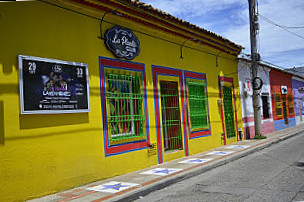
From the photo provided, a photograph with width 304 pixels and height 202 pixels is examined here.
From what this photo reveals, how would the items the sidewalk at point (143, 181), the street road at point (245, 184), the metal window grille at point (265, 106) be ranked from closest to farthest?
the street road at point (245, 184), the sidewalk at point (143, 181), the metal window grille at point (265, 106)

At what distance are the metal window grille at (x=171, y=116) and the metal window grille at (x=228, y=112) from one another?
346cm

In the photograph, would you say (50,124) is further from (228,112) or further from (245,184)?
(228,112)

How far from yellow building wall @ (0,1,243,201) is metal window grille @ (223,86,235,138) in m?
5.41

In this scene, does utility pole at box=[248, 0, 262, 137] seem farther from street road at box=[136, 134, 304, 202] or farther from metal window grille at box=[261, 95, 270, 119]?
street road at box=[136, 134, 304, 202]

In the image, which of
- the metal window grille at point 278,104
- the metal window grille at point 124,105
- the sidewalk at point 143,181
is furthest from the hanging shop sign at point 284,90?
the metal window grille at point 124,105

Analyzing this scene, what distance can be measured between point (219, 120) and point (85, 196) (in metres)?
7.26

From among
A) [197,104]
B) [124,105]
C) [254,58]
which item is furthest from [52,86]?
[254,58]

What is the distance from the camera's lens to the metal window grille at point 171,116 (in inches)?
355

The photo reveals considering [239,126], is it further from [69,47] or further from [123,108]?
[69,47]

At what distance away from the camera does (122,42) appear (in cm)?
719

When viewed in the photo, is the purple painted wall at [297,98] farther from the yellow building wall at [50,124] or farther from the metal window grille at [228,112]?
the yellow building wall at [50,124]

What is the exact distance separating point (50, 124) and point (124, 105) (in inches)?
85.1

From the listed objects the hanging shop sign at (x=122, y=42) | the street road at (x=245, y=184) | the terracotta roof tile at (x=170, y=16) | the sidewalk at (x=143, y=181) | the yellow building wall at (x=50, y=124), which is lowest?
the street road at (x=245, y=184)

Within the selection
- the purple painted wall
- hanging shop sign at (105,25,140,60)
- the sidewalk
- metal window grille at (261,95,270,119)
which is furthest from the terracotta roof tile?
the purple painted wall
